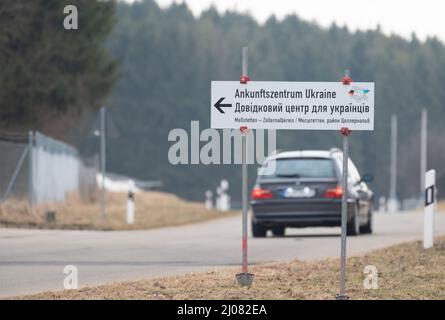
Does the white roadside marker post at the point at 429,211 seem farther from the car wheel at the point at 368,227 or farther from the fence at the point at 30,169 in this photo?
the fence at the point at 30,169

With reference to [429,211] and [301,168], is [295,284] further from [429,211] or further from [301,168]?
[301,168]

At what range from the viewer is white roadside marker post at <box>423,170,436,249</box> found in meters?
18.1

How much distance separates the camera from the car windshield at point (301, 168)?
23391 mm

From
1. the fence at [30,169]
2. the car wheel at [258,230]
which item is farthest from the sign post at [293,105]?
the fence at [30,169]

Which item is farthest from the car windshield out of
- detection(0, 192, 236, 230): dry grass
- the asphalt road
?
detection(0, 192, 236, 230): dry grass

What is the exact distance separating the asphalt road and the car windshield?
Answer: 1.14m

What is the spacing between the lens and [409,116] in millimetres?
125812

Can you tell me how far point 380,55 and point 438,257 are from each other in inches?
4531

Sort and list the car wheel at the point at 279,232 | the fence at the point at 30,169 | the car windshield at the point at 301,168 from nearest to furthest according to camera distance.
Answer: the car windshield at the point at 301,168, the car wheel at the point at 279,232, the fence at the point at 30,169

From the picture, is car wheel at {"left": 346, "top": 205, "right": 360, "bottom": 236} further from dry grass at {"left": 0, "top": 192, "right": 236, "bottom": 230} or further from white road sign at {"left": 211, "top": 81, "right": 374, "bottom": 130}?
white road sign at {"left": 211, "top": 81, "right": 374, "bottom": 130}

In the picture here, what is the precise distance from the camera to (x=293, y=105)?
38.9 ft

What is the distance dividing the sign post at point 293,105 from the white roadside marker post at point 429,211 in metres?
6.57

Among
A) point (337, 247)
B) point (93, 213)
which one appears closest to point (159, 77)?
point (93, 213)
